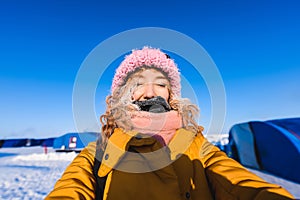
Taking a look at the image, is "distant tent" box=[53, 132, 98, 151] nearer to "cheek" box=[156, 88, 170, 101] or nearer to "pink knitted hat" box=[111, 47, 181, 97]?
"pink knitted hat" box=[111, 47, 181, 97]

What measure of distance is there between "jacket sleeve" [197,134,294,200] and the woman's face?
0.44 m

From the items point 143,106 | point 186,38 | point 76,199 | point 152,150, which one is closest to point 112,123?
point 143,106

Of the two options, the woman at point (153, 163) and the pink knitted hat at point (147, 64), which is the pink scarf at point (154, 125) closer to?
the woman at point (153, 163)

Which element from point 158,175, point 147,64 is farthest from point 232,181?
point 147,64

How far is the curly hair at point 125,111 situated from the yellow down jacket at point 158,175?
113 millimetres

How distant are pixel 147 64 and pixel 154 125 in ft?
2.12

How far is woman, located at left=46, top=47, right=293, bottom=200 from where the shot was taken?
912 mm

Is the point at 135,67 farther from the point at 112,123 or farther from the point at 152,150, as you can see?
the point at 152,150

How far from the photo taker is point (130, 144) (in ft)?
3.44

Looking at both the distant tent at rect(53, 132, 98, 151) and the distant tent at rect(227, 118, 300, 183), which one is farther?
the distant tent at rect(53, 132, 98, 151)

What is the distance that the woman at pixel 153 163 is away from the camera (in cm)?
91

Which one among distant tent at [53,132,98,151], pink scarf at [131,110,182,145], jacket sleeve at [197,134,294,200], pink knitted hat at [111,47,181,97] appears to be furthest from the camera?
distant tent at [53,132,98,151]

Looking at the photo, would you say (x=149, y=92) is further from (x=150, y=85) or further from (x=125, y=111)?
(x=125, y=111)

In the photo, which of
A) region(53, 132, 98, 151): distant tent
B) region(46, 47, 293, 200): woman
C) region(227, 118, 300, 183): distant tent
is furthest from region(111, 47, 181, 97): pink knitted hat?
region(53, 132, 98, 151): distant tent
